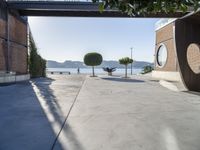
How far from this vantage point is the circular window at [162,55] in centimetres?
2374

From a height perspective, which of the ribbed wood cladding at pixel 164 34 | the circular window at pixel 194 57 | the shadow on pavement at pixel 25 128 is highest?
the ribbed wood cladding at pixel 164 34

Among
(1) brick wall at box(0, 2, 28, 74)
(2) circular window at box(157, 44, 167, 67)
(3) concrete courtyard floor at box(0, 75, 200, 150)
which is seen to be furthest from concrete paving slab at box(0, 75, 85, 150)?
(2) circular window at box(157, 44, 167, 67)

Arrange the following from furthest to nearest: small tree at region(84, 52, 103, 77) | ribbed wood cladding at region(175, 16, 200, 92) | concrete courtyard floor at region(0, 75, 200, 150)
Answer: small tree at region(84, 52, 103, 77), ribbed wood cladding at region(175, 16, 200, 92), concrete courtyard floor at region(0, 75, 200, 150)

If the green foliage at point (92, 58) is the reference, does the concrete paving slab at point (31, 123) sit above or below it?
below

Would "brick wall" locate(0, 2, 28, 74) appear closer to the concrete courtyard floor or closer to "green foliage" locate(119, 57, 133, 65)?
the concrete courtyard floor

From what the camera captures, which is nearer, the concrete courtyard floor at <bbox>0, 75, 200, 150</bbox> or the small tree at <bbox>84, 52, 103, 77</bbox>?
the concrete courtyard floor at <bbox>0, 75, 200, 150</bbox>

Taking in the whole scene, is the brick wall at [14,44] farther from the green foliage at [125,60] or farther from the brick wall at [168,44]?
the brick wall at [168,44]

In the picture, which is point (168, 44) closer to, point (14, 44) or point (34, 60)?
point (34, 60)

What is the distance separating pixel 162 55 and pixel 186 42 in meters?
10.5

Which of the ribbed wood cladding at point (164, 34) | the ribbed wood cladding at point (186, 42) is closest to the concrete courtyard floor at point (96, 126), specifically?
the ribbed wood cladding at point (186, 42)

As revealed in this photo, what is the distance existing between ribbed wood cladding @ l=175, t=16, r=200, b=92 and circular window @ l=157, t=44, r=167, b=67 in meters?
9.04

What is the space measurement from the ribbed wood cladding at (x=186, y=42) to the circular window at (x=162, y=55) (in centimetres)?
904

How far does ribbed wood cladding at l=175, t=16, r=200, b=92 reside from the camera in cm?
1396

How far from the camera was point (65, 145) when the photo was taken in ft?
15.5
